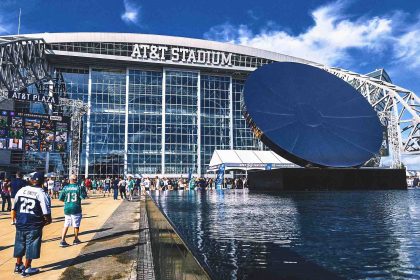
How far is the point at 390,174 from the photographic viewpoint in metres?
27.9

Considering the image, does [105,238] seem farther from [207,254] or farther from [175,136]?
[175,136]

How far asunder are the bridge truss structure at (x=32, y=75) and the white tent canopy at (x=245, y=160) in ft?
61.2

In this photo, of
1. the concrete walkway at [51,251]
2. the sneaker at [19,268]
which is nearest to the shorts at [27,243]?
the sneaker at [19,268]

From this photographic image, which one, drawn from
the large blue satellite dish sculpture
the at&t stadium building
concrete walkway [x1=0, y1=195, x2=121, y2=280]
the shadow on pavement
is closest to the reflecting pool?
the shadow on pavement

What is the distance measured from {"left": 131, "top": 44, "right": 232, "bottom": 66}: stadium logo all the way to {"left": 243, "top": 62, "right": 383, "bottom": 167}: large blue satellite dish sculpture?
Answer: 126 feet

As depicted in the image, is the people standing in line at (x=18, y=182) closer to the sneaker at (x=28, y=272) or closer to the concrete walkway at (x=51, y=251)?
the concrete walkway at (x=51, y=251)

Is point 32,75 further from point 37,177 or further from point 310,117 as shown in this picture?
point 37,177

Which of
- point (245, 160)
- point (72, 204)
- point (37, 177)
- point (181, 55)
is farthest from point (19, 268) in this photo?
point (181, 55)

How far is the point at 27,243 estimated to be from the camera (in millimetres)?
6500

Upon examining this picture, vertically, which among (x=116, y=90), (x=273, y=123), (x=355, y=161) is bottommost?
(x=355, y=161)

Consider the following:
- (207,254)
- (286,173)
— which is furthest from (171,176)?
(207,254)

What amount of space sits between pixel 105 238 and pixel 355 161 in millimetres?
21435

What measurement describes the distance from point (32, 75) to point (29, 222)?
182 ft

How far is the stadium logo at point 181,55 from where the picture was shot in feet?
203
